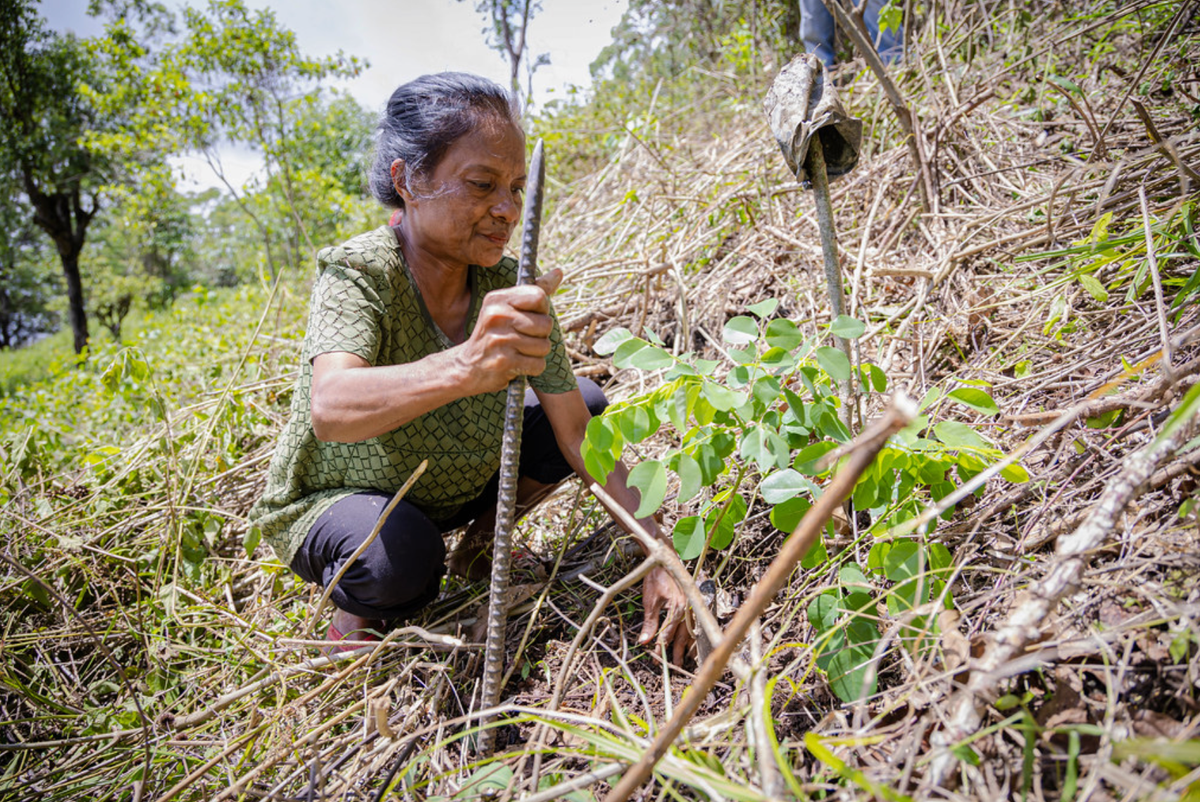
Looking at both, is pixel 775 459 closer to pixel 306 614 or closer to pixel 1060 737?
pixel 1060 737

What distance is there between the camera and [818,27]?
12.5ft

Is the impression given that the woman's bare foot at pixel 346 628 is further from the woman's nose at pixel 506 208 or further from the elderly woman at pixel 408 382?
the woman's nose at pixel 506 208

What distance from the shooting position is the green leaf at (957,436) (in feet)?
3.41

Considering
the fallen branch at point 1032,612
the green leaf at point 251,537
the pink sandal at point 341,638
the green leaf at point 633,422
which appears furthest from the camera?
the green leaf at point 251,537

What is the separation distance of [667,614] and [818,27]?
3.77 metres

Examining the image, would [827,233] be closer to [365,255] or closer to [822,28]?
[365,255]

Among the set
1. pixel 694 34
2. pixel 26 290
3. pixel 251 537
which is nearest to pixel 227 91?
pixel 694 34

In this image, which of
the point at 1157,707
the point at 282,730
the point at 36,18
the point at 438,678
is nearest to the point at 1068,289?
the point at 1157,707

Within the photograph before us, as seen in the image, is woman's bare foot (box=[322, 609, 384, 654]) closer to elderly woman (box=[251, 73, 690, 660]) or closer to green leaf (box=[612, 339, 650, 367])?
elderly woman (box=[251, 73, 690, 660])

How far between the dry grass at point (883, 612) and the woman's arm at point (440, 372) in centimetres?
52

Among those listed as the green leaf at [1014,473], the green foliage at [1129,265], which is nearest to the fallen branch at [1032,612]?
the green leaf at [1014,473]

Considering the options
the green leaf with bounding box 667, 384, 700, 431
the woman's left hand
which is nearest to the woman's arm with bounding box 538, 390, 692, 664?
the woman's left hand

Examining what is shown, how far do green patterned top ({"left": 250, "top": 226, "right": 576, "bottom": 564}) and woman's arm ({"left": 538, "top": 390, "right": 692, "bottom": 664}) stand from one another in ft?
0.24

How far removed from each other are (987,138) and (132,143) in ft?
32.4
